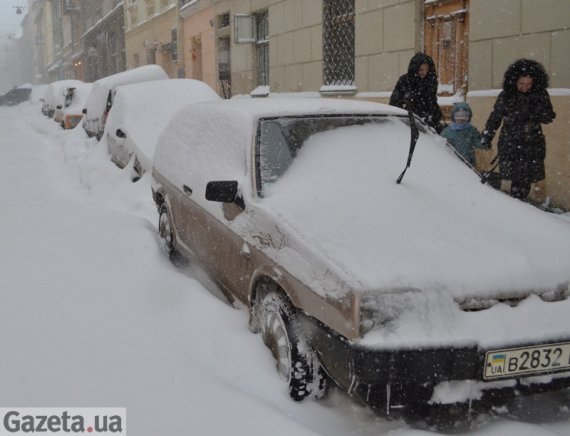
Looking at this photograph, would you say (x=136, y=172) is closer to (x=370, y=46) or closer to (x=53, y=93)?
(x=370, y=46)

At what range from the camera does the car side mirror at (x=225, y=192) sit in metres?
3.71

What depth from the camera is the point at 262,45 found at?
603 inches

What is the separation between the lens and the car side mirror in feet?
12.2

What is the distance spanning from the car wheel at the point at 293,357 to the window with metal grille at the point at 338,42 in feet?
29.0

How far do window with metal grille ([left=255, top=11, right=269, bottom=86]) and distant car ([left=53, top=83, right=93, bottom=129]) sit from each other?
5462 mm

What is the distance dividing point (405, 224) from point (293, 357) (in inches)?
33.2

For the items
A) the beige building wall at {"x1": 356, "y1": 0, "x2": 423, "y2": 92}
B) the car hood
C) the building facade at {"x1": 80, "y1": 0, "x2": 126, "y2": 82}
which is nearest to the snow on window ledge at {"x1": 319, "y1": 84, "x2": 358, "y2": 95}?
the beige building wall at {"x1": 356, "y1": 0, "x2": 423, "y2": 92}

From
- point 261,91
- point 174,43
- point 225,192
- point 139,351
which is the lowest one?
point 139,351

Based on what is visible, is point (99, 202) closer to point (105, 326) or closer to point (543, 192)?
point (105, 326)

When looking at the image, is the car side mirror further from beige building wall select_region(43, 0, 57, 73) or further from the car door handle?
beige building wall select_region(43, 0, 57, 73)

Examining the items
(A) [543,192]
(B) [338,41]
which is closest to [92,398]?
(A) [543,192]

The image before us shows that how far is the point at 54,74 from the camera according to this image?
6656cm

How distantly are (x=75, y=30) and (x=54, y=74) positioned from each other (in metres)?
19.7

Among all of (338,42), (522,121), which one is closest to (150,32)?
(338,42)
